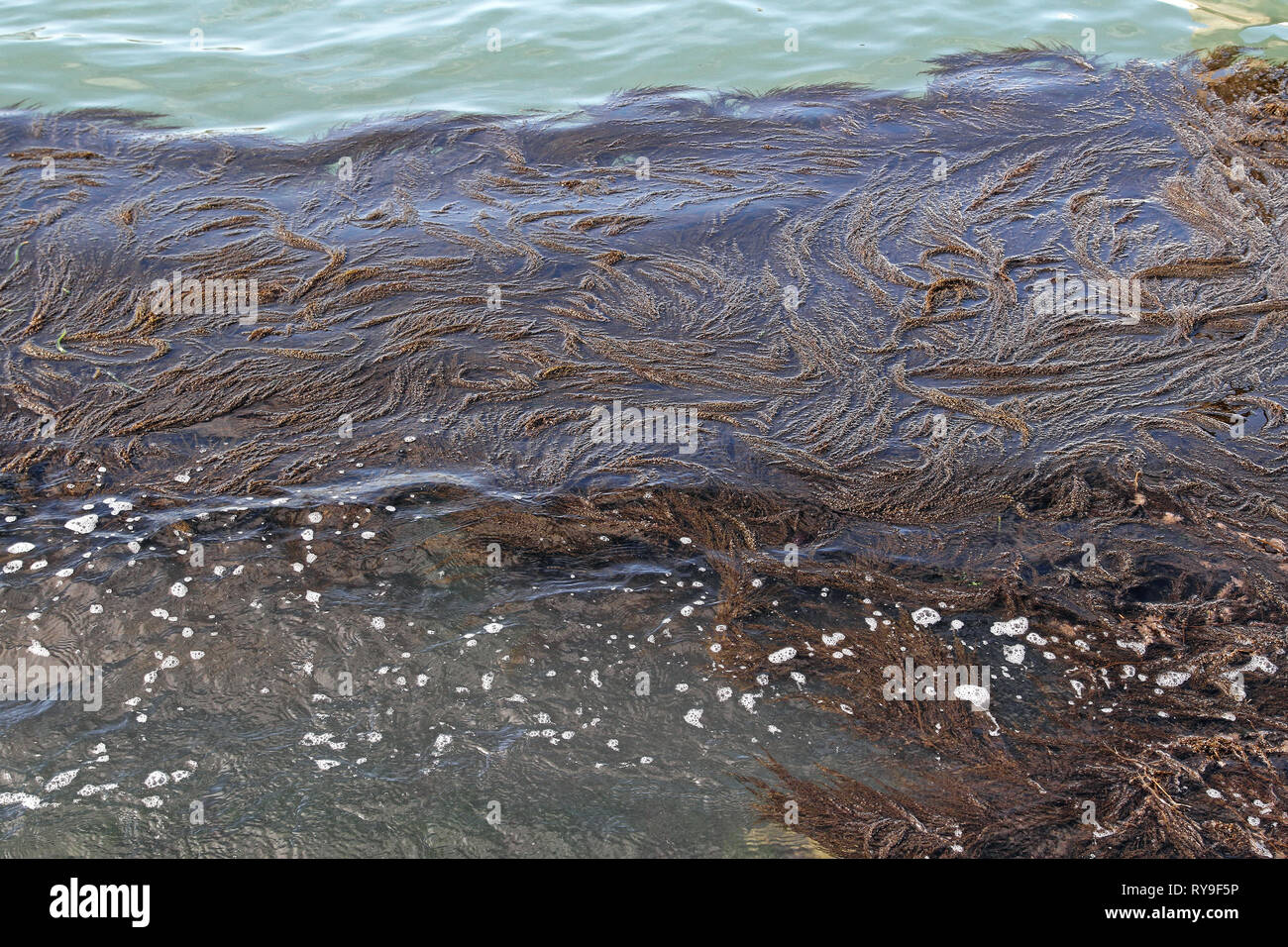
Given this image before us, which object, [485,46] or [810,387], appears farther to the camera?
[485,46]

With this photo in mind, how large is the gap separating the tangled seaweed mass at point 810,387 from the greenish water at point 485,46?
585 millimetres

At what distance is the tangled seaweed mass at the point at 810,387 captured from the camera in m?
2.81

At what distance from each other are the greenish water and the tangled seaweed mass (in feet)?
1.92

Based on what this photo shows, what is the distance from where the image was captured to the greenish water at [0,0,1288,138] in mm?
6434

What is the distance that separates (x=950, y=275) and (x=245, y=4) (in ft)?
19.4

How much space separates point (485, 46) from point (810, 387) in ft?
14.7

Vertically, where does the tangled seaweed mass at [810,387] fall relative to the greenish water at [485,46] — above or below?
below

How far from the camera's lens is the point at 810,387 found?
3988mm

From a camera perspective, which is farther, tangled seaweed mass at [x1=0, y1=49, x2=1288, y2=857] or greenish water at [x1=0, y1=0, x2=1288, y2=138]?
greenish water at [x1=0, y1=0, x2=1288, y2=138]

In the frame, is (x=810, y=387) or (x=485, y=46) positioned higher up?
(x=485, y=46)

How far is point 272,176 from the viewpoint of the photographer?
5492mm

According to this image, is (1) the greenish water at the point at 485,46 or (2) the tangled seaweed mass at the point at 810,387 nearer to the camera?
(2) the tangled seaweed mass at the point at 810,387

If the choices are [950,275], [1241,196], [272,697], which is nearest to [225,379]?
[272,697]
